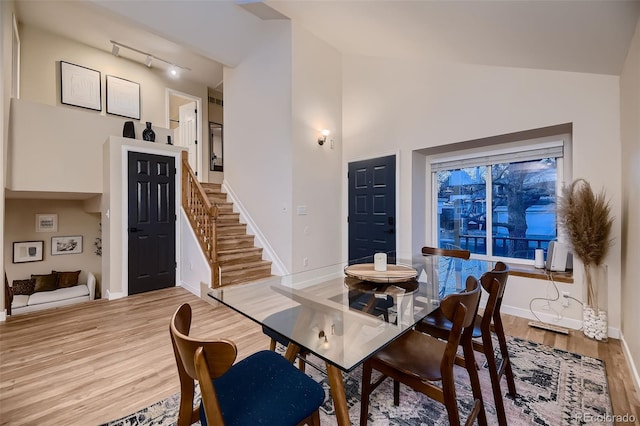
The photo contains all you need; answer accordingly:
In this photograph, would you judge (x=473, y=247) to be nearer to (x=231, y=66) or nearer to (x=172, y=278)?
(x=172, y=278)

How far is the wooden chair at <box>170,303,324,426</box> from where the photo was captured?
2.68 feet

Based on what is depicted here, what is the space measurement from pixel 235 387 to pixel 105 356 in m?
1.98

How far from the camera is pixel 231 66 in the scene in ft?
16.9

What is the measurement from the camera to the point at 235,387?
44.5 inches

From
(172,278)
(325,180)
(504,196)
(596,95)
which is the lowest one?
(172,278)

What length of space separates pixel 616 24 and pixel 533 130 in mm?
1300

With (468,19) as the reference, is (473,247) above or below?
below

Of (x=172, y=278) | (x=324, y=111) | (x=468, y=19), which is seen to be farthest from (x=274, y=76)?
(x=172, y=278)

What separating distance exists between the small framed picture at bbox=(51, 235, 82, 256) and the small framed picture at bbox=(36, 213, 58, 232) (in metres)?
0.19

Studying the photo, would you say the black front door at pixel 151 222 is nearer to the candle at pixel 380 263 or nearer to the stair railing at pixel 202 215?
the stair railing at pixel 202 215

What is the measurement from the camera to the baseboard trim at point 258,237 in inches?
174

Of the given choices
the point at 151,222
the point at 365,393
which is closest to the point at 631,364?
the point at 365,393

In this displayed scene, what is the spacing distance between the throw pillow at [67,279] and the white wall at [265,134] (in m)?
3.41

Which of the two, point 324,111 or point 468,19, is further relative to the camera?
point 324,111
